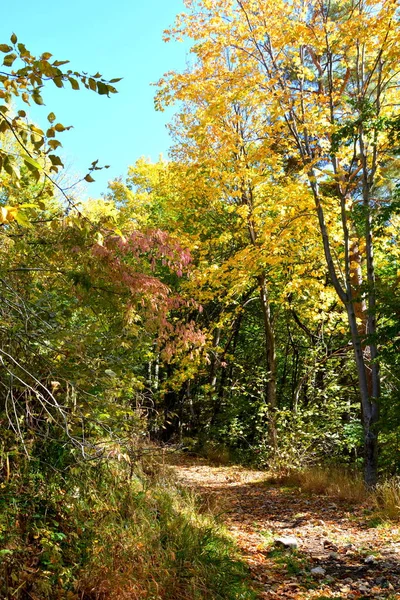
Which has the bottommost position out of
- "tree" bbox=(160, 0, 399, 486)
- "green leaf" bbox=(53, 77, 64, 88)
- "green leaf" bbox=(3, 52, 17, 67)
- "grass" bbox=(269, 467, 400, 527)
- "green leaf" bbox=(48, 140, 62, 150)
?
"grass" bbox=(269, 467, 400, 527)

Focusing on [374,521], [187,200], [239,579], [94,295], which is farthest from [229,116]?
[239,579]

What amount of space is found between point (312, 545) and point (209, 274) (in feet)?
17.2

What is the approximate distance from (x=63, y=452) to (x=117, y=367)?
34.9 inches

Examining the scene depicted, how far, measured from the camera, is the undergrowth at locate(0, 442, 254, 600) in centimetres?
296

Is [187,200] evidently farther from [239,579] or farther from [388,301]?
[239,579]

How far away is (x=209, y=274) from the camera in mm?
8992

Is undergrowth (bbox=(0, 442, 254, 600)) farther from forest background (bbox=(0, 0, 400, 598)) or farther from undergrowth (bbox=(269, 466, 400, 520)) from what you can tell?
undergrowth (bbox=(269, 466, 400, 520))

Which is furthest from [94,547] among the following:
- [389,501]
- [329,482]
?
[329,482]

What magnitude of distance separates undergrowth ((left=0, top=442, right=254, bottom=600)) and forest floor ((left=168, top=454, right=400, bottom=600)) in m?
0.45

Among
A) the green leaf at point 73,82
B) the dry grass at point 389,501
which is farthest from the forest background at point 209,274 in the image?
the dry grass at point 389,501

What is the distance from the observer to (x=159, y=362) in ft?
46.5

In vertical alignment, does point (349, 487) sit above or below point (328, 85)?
below

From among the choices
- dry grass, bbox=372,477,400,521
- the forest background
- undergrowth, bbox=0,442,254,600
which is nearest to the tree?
the forest background

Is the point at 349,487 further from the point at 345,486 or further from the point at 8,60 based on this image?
the point at 8,60
